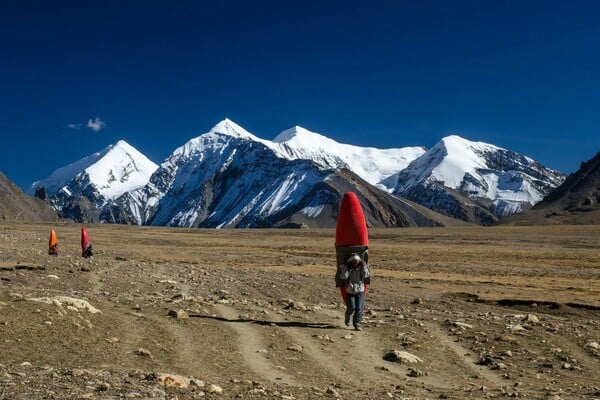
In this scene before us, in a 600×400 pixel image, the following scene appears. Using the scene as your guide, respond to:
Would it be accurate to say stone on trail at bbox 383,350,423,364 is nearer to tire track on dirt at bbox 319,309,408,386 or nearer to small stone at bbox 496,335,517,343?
tire track on dirt at bbox 319,309,408,386

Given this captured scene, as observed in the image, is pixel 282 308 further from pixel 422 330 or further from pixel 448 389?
pixel 448 389

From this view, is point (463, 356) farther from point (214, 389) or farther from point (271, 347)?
point (214, 389)

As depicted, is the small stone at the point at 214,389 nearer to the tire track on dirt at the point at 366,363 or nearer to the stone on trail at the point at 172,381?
the stone on trail at the point at 172,381

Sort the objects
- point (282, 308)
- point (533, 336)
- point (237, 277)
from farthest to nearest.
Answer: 1. point (237, 277)
2. point (282, 308)
3. point (533, 336)

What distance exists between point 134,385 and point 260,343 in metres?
5.42

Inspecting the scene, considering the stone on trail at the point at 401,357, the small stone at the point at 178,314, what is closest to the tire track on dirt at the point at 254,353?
the small stone at the point at 178,314

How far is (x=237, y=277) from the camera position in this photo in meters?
32.1

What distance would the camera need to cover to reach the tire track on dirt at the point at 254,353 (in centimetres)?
1211

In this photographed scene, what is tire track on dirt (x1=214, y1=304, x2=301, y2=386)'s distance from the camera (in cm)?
1211

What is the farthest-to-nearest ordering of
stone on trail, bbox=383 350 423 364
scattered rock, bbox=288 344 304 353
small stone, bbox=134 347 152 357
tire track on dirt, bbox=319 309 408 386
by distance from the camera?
scattered rock, bbox=288 344 304 353 → stone on trail, bbox=383 350 423 364 → tire track on dirt, bbox=319 309 408 386 → small stone, bbox=134 347 152 357

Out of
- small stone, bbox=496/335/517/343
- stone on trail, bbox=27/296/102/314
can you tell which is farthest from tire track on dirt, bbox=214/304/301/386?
small stone, bbox=496/335/517/343

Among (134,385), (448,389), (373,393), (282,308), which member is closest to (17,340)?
(134,385)

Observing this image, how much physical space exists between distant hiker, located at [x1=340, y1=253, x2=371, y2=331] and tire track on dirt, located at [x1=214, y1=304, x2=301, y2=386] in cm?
294

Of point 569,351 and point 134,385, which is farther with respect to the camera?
point 569,351
